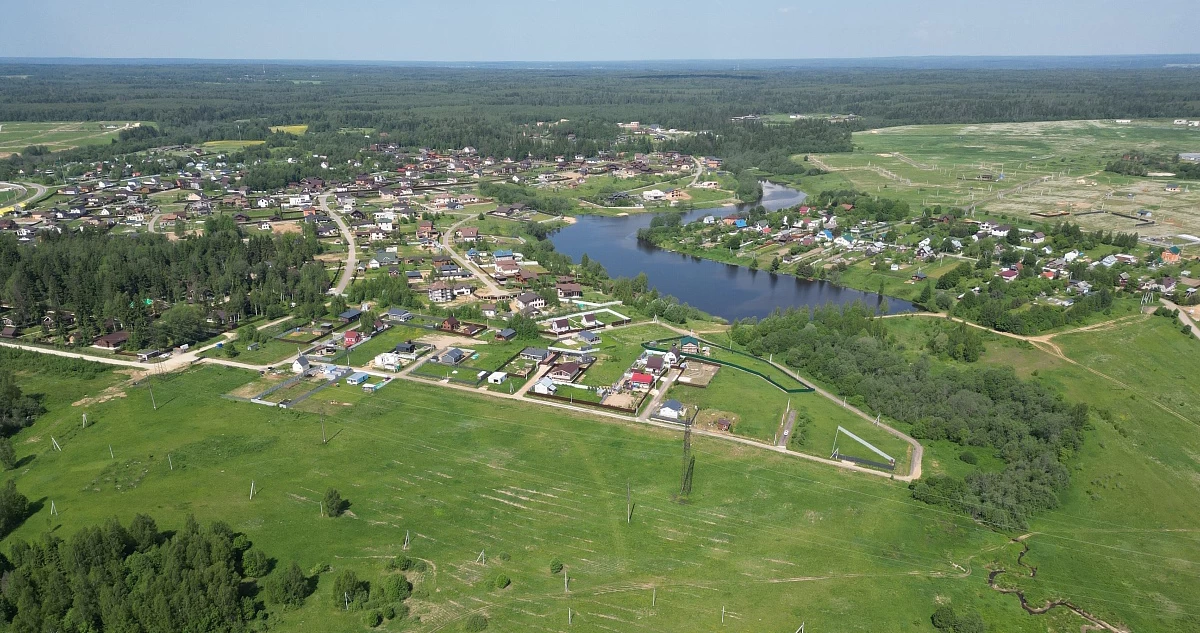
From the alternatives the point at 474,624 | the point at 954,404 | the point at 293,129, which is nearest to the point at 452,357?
A: the point at 474,624

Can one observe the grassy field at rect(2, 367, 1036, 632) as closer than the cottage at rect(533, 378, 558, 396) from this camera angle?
Yes

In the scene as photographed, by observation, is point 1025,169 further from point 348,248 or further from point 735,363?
point 348,248

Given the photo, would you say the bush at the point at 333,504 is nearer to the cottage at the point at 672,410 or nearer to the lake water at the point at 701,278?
the cottage at the point at 672,410

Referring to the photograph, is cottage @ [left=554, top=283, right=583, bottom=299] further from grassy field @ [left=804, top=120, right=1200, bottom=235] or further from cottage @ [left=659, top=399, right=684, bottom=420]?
grassy field @ [left=804, top=120, right=1200, bottom=235]

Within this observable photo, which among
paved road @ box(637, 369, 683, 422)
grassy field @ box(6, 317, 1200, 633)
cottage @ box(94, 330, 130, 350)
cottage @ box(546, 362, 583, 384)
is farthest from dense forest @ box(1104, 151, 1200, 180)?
cottage @ box(94, 330, 130, 350)

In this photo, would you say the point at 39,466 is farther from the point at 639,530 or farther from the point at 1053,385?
the point at 1053,385

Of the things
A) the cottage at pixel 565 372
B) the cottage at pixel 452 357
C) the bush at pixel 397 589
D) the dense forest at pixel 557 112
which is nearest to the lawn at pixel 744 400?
the cottage at pixel 565 372
